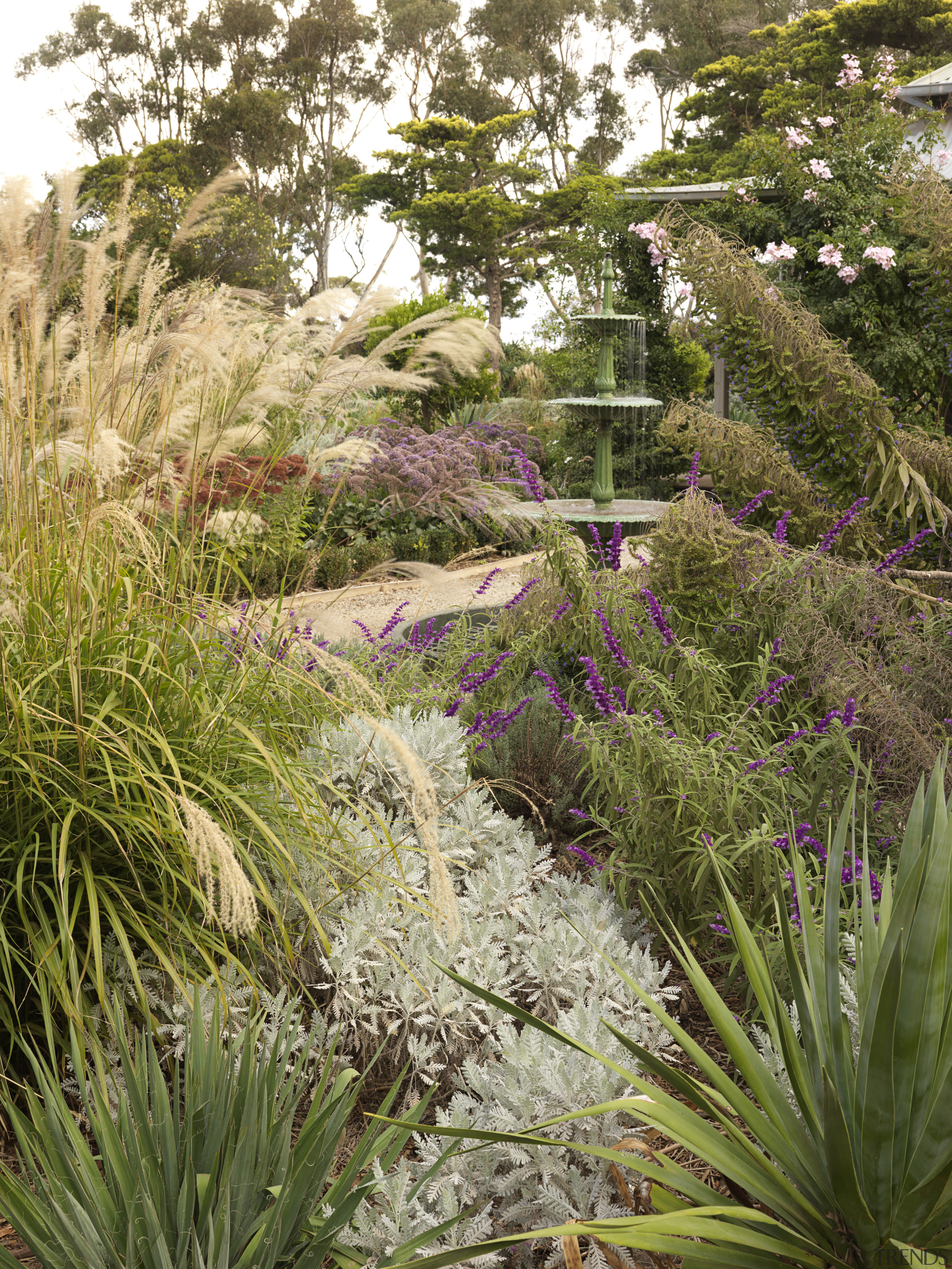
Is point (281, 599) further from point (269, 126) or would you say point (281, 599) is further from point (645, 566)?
point (269, 126)

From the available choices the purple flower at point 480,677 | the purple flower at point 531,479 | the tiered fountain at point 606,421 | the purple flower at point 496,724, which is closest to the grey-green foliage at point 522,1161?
the purple flower at point 496,724

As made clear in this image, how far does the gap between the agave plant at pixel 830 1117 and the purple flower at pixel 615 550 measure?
2363 mm

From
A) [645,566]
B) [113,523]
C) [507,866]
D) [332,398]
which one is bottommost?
[507,866]

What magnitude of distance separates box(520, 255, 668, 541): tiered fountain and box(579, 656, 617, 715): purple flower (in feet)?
9.42

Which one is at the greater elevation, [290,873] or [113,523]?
[113,523]

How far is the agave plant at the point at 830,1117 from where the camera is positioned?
1242 millimetres

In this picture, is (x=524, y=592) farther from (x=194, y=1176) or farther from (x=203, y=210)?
(x=194, y=1176)

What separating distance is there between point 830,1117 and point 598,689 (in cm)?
163

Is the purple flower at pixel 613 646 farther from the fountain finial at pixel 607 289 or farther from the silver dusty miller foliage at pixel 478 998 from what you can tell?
the fountain finial at pixel 607 289

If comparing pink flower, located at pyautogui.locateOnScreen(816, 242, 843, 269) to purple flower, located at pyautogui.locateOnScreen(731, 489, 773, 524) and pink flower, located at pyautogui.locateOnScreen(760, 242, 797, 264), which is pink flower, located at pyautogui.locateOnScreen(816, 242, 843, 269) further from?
purple flower, located at pyautogui.locateOnScreen(731, 489, 773, 524)

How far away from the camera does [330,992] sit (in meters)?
2.28

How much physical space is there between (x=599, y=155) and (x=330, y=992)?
3203cm

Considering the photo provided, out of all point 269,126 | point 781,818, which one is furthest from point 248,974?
point 269,126

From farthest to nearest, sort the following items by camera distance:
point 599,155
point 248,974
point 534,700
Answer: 1. point 599,155
2. point 534,700
3. point 248,974
